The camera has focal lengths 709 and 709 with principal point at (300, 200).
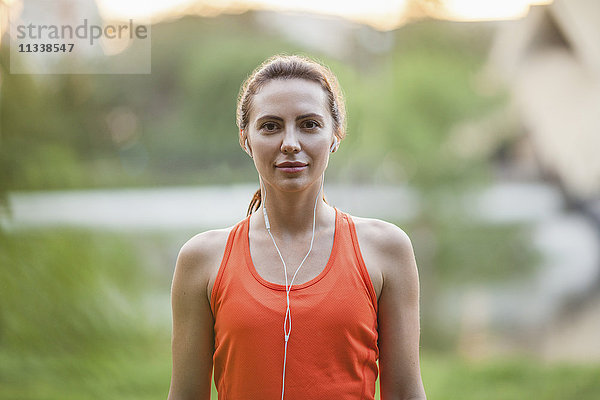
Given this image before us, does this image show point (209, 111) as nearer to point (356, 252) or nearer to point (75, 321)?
point (75, 321)

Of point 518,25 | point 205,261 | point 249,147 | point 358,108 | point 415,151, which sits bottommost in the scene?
point 205,261

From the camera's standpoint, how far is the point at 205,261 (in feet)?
3.97

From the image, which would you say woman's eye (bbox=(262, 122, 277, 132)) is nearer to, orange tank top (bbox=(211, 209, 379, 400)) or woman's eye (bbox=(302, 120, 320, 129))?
woman's eye (bbox=(302, 120, 320, 129))

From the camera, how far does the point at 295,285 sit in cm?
116

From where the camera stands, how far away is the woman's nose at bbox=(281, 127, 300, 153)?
1.14 meters

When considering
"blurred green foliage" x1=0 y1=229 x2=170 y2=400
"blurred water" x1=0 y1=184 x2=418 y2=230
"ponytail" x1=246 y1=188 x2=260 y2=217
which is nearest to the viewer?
"ponytail" x1=246 y1=188 x2=260 y2=217

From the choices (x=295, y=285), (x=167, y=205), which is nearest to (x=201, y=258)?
(x=295, y=285)

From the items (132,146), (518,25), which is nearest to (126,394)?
(132,146)

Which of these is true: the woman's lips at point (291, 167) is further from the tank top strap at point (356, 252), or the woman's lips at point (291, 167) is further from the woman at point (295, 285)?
the tank top strap at point (356, 252)

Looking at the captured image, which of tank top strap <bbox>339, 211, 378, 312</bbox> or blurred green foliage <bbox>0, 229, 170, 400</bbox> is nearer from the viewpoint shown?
tank top strap <bbox>339, 211, 378, 312</bbox>

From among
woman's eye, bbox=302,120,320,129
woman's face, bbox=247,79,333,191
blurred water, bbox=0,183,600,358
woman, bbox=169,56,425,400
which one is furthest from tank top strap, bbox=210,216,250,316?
blurred water, bbox=0,183,600,358

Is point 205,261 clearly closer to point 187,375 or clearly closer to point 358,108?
point 187,375

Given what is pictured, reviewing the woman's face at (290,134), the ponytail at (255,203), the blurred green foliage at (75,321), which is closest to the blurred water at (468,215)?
the blurred green foliage at (75,321)

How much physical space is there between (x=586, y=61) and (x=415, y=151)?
4.00 ft
